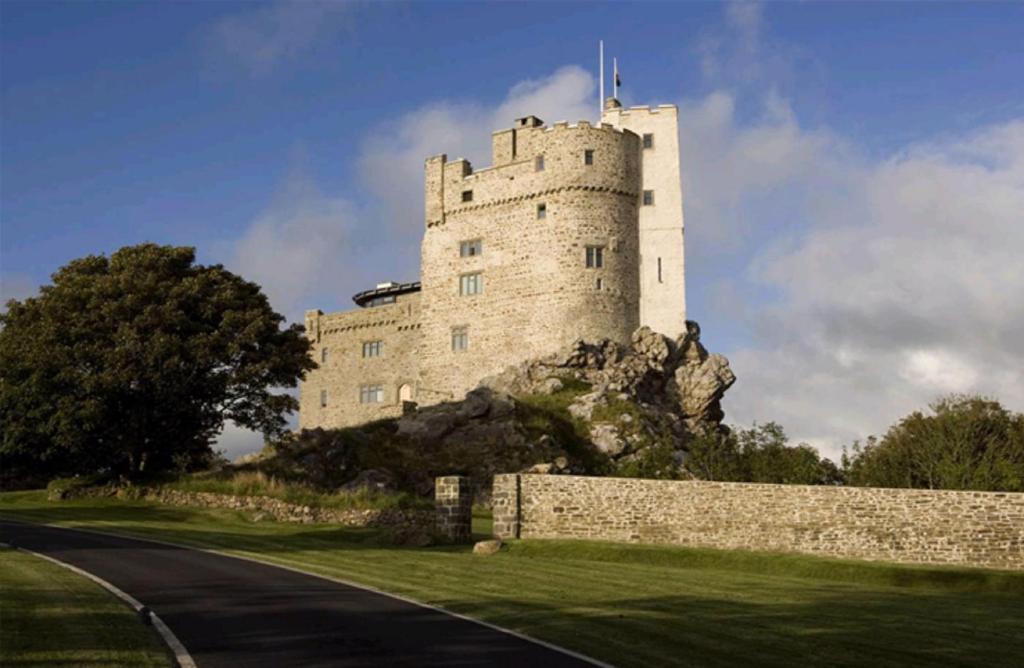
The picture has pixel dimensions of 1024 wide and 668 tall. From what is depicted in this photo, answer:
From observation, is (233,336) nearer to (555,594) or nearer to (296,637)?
(555,594)

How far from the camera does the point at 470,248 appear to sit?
78.4m

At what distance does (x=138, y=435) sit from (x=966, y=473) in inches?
1696

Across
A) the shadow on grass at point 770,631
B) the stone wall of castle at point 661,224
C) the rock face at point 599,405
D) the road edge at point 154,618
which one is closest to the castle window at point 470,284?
the rock face at point 599,405

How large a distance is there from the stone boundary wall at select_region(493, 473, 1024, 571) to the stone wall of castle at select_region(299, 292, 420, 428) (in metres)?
42.1

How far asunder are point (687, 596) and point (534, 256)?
5232 centimetres

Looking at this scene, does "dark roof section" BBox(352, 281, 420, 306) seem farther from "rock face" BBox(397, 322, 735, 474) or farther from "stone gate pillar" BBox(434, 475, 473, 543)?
"stone gate pillar" BBox(434, 475, 473, 543)

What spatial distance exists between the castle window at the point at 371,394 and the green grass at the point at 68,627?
204ft

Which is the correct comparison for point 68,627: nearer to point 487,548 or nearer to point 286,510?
point 487,548

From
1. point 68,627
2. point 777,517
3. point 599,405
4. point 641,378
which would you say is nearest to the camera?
point 68,627

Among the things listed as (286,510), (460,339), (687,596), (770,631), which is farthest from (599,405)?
(770,631)

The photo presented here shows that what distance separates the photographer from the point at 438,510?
133ft

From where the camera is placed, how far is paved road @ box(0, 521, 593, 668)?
15.3m

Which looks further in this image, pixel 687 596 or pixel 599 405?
pixel 599 405

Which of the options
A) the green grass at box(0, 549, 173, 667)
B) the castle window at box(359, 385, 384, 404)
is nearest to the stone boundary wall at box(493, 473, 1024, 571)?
the green grass at box(0, 549, 173, 667)
